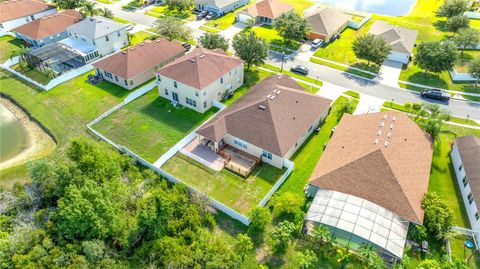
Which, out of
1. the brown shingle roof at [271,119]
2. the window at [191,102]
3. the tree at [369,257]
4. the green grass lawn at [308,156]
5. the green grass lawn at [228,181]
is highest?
the brown shingle roof at [271,119]

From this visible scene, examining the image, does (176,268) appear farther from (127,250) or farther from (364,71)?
(364,71)

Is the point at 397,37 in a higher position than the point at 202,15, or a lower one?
higher

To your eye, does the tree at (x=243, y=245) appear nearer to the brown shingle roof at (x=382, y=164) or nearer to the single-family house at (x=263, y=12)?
the brown shingle roof at (x=382, y=164)

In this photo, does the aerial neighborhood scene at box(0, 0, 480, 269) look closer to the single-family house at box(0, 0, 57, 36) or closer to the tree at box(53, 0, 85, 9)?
the single-family house at box(0, 0, 57, 36)

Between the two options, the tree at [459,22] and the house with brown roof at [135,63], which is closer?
the house with brown roof at [135,63]

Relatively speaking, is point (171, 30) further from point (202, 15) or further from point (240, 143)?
point (240, 143)

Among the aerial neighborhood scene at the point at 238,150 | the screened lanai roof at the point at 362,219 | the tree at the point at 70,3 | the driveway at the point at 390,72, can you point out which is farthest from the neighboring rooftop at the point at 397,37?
the tree at the point at 70,3

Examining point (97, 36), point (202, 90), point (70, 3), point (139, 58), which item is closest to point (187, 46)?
point (139, 58)
